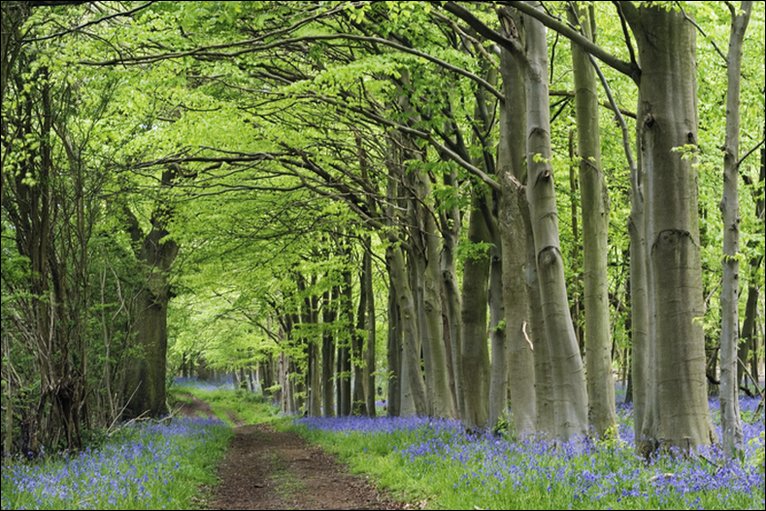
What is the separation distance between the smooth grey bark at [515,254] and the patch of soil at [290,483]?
2816 mm

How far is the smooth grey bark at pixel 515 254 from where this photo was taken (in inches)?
446

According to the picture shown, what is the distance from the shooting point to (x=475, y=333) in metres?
13.3

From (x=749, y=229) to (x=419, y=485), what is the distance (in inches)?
586

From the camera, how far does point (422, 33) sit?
12.3 meters

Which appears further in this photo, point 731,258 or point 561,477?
point 561,477

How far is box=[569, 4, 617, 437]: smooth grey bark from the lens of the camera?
1107 cm

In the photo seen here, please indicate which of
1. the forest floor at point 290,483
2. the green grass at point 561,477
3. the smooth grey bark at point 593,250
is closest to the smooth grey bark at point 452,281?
the forest floor at point 290,483

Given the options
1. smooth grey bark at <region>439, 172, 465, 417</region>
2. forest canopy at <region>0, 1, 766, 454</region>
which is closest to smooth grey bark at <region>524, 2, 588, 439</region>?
forest canopy at <region>0, 1, 766, 454</region>

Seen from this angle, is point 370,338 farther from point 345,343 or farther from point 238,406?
point 238,406

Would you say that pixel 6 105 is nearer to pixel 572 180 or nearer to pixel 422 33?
pixel 422 33

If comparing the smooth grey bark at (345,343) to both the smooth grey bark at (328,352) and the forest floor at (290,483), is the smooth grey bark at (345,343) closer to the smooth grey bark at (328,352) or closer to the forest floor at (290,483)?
the smooth grey bark at (328,352)

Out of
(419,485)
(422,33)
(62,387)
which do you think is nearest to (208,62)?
(422,33)

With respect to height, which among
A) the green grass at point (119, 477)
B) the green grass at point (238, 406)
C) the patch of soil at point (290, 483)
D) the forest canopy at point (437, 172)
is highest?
the forest canopy at point (437, 172)

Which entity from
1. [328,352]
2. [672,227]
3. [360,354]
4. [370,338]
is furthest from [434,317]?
[360,354]
